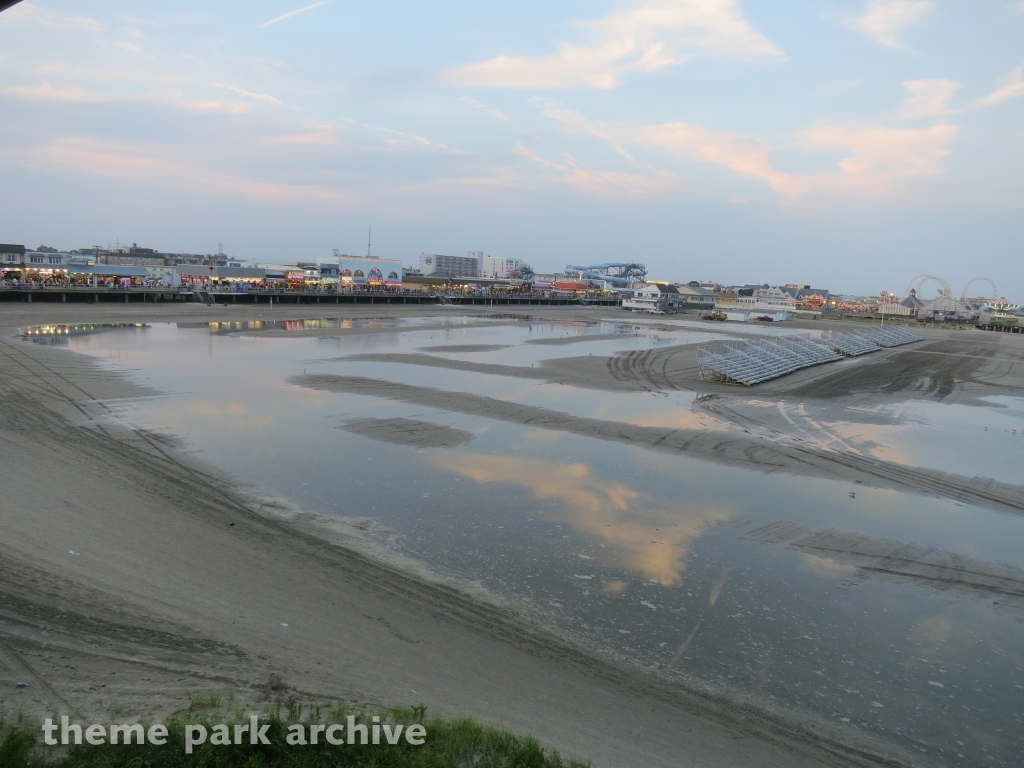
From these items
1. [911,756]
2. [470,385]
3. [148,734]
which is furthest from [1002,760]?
[470,385]

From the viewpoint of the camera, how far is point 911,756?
5699 mm

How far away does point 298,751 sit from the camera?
183 inches

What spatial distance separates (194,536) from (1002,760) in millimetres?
9574

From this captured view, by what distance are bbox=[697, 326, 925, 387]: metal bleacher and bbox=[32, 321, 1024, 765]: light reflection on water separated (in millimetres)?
8678

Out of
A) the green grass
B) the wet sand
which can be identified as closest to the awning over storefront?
the wet sand

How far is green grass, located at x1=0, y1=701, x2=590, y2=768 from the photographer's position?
438cm

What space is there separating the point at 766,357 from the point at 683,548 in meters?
24.7

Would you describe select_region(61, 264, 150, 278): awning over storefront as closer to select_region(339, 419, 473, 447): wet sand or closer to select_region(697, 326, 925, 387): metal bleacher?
select_region(697, 326, 925, 387): metal bleacher

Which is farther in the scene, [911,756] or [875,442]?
[875,442]

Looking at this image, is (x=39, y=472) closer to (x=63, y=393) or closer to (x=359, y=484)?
(x=359, y=484)

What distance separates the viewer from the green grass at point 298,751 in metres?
4.38

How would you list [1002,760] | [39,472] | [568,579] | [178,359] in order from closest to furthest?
[1002,760] → [568,579] → [39,472] → [178,359]

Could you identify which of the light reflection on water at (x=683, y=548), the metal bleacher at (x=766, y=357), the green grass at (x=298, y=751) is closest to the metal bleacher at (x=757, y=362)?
the metal bleacher at (x=766, y=357)

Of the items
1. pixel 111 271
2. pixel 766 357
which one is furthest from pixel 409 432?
pixel 111 271
